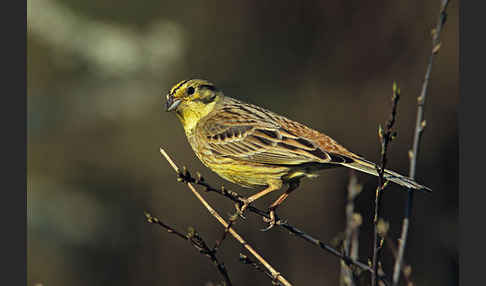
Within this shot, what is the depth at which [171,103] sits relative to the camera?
3.35 metres

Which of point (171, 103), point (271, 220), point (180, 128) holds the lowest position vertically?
point (271, 220)

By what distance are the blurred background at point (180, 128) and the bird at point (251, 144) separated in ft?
5.29

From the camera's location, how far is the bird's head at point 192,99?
11.1 feet

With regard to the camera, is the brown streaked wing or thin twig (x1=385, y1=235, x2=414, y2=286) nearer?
thin twig (x1=385, y1=235, x2=414, y2=286)

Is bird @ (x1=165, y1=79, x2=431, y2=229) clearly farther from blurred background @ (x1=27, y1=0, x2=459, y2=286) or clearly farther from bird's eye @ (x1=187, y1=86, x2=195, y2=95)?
blurred background @ (x1=27, y1=0, x2=459, y2=286)

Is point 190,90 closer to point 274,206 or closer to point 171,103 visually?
point 171,103

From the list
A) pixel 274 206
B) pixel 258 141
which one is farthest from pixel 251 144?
pixel 274 206

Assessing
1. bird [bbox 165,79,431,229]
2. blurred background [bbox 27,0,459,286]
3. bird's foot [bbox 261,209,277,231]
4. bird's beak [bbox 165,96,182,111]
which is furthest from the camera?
blurred background [bbox 27,0,459,286]

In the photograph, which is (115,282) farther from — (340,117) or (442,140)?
(442,140)

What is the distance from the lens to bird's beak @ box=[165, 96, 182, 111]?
331 cm

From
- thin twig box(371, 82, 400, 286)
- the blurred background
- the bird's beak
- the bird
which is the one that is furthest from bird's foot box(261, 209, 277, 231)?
the blurred background

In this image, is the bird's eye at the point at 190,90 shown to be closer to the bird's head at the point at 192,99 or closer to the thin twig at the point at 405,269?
the bird's head at the point at 192,99

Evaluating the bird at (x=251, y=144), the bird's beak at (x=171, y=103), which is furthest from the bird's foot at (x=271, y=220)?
the bird's beak at (x=171, y=103)

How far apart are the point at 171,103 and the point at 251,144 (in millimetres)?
504
